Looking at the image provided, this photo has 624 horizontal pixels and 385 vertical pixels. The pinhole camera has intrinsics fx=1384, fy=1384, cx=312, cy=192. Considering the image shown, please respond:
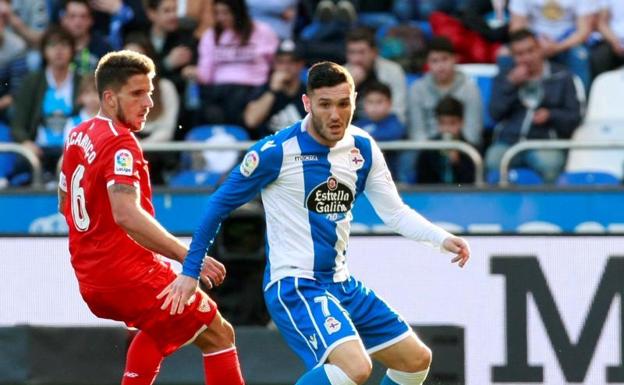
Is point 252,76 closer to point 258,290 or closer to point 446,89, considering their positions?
point 446,89

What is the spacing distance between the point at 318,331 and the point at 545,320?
2.61 metres

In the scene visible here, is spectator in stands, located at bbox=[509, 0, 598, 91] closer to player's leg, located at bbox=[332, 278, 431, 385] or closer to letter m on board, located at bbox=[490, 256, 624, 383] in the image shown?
letter m on board, located at bbox=[490, 256, 624, 383]

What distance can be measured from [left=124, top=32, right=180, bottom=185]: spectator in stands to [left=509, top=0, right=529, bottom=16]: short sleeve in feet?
9.18

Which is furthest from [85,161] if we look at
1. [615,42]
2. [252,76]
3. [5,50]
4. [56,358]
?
[615,42]

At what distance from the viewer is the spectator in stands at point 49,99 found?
10.3 meters

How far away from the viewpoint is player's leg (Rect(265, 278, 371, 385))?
6.03 m

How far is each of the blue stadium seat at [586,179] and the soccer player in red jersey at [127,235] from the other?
12.7 ft

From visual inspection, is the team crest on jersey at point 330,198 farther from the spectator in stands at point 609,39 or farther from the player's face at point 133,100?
the spectator in stands at point 609,39

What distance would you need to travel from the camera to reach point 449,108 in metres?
10.0

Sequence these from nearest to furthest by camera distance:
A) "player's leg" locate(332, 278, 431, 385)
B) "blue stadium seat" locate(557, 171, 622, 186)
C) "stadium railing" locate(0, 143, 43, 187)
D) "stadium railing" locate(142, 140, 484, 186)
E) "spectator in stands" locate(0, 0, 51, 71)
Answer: "player's leg" locate(332, 278, 431, 385) → "stadium railing" locate(142, 140, 484, 186) → "stadium railing" locate(0, 143, 43, 187) → "blue stadium seat" locate(557, 171, 622, 186) → "spectator in stands" locate(0, 0, 51, 71)

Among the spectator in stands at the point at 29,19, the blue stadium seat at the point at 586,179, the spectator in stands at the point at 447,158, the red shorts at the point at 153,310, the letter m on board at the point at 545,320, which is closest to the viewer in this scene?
the red shorts at the point at 153,310

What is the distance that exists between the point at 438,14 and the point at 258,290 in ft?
11.0

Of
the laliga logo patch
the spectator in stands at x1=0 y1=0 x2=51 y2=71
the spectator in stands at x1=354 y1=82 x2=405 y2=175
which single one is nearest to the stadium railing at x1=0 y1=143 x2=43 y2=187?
the spectator in stands at x1=0 y1=0 x2=51 y2=71

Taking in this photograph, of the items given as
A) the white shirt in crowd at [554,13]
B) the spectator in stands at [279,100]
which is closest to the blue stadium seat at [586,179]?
the white shirt in crowd at [554,13]
